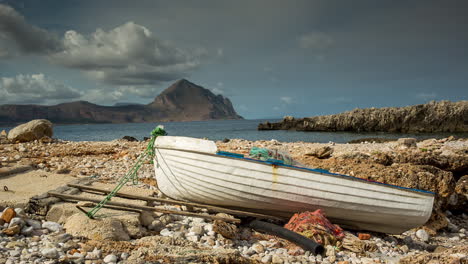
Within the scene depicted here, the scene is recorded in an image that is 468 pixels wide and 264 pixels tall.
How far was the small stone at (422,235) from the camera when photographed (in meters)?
6.42

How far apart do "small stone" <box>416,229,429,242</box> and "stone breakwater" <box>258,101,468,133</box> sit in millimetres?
42461

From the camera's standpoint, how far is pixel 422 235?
646 centimetres

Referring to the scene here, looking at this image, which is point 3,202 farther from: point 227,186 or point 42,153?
point 42,153

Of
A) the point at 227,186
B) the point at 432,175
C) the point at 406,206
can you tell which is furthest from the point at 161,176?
the point at 432,175

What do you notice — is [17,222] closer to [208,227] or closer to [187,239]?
[187,239]

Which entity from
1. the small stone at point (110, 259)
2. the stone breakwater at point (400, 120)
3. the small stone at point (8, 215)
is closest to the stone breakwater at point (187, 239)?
the small stone at point (110, 259)

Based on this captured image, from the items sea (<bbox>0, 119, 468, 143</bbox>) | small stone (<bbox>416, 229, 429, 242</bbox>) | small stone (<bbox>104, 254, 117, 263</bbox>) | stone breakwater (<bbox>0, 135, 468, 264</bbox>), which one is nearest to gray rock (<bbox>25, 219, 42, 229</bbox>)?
stone breakwater (<bbox>0, 135, 468, 264</bbox>)

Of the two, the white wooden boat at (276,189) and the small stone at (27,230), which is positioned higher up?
the white wooden boat at (276,189)

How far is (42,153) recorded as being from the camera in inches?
469

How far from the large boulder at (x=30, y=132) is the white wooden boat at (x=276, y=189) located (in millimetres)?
15602

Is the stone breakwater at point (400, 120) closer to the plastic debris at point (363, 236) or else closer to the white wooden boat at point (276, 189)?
the white wooden boat at point (276, 189)

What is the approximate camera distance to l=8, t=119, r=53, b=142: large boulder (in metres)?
16.8

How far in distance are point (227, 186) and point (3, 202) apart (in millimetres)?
3872

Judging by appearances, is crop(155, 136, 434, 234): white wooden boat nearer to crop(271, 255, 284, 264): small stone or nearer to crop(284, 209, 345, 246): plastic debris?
crop(284, 209, 345, 246): plastic debris
